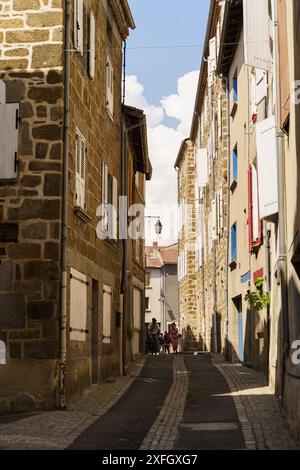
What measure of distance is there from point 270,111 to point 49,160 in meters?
4.19

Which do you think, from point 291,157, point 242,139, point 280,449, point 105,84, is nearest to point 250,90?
point 242,139

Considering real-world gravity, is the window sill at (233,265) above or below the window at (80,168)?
below

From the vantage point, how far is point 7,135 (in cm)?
1200

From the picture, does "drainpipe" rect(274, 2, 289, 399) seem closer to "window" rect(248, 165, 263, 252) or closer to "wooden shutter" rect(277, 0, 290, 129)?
"wooden shutter" rect(277, 0, 290, 129)

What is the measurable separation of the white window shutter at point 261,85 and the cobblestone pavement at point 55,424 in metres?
5.96

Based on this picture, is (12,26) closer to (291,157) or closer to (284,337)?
(291,157)

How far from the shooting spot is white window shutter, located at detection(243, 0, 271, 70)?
1396cm

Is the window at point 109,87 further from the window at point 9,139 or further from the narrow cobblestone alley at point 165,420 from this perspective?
the narrow cobblestone alley at point 165,420

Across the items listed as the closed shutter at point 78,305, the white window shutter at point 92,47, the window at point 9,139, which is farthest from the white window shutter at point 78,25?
the closed shutter at point 78,305

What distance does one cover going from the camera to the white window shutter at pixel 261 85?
14.3 m

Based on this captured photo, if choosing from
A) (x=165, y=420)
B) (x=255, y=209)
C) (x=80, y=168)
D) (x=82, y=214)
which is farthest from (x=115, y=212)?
(x=165, y=420)

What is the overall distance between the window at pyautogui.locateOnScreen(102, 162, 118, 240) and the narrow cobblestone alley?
3316mm

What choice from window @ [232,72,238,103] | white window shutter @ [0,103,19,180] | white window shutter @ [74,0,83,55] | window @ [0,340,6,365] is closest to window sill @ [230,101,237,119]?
window @ [232,72,238,103]

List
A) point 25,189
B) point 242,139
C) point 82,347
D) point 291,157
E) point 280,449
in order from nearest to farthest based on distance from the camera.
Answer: point 280,449
point 291,157
point 25,189
point 82,347
point 242,139
